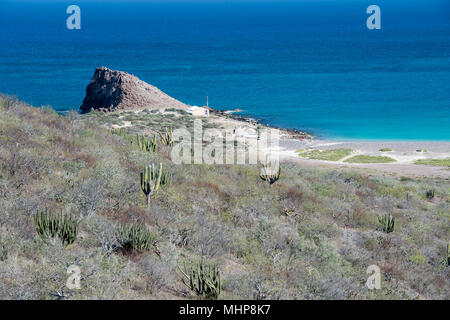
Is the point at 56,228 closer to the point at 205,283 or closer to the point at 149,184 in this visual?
the point at 149,184

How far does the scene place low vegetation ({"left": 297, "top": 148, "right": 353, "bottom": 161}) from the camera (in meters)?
32.9

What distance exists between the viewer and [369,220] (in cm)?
1352

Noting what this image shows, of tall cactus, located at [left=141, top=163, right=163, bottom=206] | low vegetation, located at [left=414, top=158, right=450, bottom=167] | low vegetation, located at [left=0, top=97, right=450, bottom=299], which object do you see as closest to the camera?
low vegetation, located at [left=0, top=97, right=450, bottom=299]

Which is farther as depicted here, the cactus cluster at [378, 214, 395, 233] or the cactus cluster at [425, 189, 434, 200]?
the cactus cluster at [425, 189, 434, 200]

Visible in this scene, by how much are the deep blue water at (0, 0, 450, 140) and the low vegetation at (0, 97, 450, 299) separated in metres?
31.0

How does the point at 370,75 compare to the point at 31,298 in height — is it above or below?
above

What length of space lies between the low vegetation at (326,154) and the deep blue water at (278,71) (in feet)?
28.6

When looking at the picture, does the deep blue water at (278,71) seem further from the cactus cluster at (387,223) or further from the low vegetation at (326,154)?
the cactus cluster at (387,223)

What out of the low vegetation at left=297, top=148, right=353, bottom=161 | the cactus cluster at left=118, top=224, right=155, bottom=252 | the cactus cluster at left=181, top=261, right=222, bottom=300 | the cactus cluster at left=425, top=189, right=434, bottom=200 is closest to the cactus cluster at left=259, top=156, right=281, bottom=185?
the cactus cluster at left=425, top=189, right=434, bottom=200

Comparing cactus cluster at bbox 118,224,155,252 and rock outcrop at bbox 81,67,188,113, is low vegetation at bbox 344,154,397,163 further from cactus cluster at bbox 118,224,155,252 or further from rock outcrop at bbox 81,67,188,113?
cactus cluster at bbox 118,224,155,252

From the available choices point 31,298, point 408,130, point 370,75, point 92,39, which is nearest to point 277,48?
point 370,75

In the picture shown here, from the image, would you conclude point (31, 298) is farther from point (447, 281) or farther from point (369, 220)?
point (369, 220)

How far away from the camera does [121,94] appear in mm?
41906

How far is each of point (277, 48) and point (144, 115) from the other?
79.3 m
